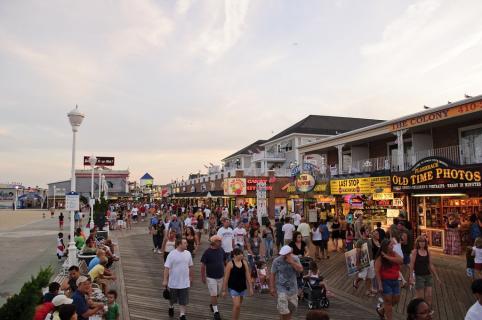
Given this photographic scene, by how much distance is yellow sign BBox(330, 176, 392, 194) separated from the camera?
19391 mm

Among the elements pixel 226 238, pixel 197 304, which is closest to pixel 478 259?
pixel 226 238

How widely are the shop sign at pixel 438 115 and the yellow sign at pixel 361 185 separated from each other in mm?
3025

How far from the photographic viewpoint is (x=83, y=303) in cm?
585

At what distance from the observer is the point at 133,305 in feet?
28.6

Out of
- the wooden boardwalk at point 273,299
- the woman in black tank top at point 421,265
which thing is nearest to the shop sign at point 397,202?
the wooden boardwalk at point 273,299

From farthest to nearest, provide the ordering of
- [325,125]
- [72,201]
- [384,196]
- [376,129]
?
1. [325,125]
2. [376,129]
3. [384,196]
4. [72,201]

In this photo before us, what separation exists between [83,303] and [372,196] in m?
18.5

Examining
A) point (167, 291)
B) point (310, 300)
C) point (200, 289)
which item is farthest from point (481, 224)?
point (167, 291)

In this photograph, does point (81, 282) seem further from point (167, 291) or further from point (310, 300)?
→ point (310, 300)

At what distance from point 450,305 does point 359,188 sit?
12.8 metres

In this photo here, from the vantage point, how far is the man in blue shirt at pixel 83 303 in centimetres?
577

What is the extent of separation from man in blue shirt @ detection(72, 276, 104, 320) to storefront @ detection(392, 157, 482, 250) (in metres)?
14.0

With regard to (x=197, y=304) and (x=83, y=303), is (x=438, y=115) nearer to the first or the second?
(x=197, y=304)

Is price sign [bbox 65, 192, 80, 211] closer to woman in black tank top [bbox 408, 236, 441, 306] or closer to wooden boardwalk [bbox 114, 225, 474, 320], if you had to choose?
wooden boardwalk [bbox 114, 225, 474, 320]
